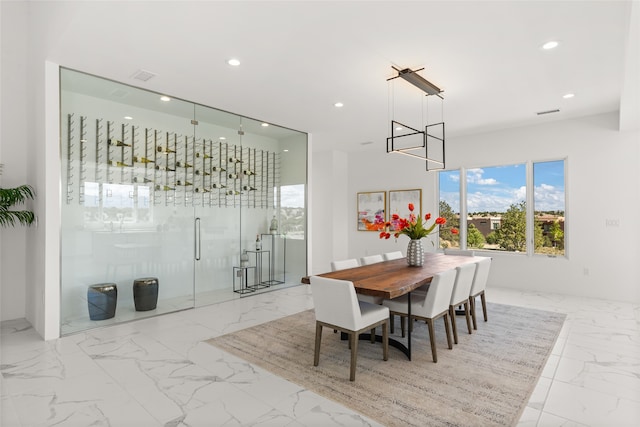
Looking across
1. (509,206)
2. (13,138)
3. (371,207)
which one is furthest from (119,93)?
(509,206)

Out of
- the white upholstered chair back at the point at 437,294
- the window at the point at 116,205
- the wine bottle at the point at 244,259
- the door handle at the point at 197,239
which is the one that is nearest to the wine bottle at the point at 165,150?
the window at the point at 116,205

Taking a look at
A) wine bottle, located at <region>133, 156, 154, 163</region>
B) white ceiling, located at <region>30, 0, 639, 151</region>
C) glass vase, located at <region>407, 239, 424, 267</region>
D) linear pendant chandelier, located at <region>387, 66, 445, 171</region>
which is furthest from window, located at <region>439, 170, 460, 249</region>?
wine bottle, located at <region>133, 156, 154, 163</region>

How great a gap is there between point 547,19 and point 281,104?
3.07 metres

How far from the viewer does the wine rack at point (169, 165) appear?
3805mm

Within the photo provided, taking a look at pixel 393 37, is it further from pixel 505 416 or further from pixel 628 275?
pixel 628 275

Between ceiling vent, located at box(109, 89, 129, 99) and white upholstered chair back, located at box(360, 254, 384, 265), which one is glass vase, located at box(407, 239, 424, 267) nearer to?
white upholstered chair back, located at box(360, 254, 384, 265)

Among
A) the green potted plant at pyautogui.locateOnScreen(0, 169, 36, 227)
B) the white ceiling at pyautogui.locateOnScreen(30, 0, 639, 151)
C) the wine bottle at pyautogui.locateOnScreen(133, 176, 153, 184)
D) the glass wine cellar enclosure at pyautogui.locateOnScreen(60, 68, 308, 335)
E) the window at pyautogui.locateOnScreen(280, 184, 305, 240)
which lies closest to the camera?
the white ceiling at pyautogui.locateOnScreen(30, 0, 639, 151)

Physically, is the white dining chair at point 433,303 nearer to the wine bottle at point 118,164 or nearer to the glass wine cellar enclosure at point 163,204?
the glass wine cellar enclosure at point 163,204

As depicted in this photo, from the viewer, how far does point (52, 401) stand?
7.74 ft

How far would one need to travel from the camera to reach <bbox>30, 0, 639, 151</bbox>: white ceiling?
2619 millimetres

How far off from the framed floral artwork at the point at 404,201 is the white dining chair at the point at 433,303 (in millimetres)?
4028

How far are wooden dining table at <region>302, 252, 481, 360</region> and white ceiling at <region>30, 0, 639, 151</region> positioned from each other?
2093 millimetres

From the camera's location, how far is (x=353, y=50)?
3.21 meters

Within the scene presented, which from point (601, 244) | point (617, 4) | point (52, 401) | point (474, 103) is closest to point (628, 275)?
point (601, 244)
